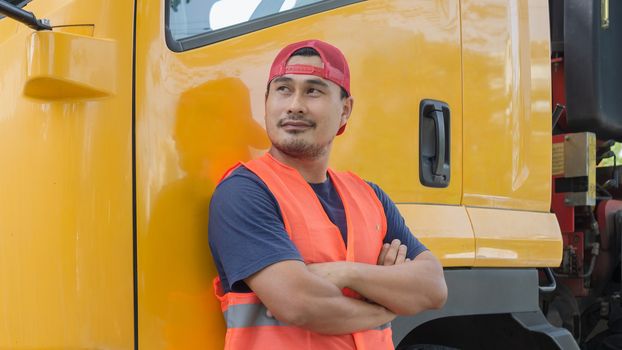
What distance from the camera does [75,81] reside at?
5.62 ft

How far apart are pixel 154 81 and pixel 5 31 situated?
1.79 feet

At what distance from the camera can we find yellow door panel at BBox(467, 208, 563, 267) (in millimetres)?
2508

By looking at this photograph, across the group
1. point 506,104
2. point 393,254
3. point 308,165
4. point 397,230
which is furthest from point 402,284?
point 506,104

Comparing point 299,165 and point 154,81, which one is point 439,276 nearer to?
point 299,165

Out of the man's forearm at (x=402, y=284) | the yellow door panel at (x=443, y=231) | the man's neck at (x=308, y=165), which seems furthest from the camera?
the yellow door panel at (x=443, y=231)

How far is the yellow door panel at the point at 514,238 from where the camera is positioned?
2.51m

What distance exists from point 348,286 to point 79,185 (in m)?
0.63

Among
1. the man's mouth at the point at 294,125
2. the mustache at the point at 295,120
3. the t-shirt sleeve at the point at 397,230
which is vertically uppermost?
the mustache at the point at 295,120

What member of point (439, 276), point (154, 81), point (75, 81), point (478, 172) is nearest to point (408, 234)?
point (439, 276)

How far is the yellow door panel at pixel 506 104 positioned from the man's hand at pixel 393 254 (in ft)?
1.72

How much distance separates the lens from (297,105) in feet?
6.31

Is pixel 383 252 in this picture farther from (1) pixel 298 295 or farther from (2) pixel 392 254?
(1) pixel 298 295

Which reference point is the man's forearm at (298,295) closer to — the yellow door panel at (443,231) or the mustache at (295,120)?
the mustache at (295,120)

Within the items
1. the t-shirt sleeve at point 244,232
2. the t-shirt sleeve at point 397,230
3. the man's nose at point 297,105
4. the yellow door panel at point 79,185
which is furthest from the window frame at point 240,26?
the t-shirt sleeve at point 397,230
